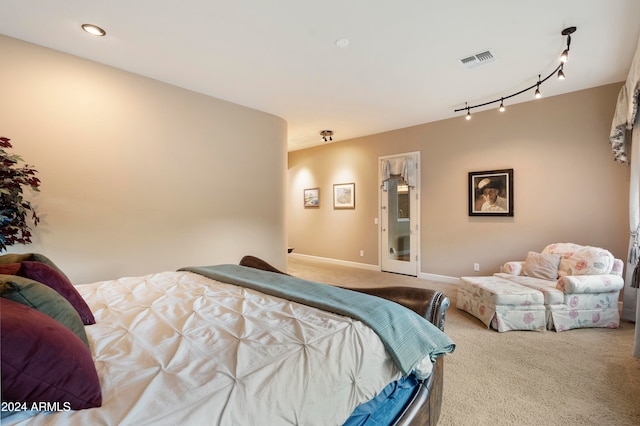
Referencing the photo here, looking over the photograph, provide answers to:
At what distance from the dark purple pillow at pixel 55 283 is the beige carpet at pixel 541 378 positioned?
2065 mm

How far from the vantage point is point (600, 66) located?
317 cm

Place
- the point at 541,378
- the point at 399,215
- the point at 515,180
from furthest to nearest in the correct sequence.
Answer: the point at 399,215
the point at 515,180
the point at 541,378

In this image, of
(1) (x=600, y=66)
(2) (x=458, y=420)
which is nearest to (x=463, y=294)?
(2) (x=458, y=420)

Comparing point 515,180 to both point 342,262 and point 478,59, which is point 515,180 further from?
point 342,262

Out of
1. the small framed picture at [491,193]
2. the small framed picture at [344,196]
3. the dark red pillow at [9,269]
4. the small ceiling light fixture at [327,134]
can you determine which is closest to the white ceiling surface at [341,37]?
the small framed picture at [491,193]

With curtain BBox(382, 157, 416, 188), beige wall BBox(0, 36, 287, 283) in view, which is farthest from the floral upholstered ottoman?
beige wall BBox(0, 36, 287, 283)

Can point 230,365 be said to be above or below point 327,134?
below

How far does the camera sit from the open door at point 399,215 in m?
5.37

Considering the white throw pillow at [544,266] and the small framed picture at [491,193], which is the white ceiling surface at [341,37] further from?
the white throw pillow at [544,266]

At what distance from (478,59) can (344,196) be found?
3.85m

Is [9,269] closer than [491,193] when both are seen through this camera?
Yes

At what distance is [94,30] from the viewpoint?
251 centimetres

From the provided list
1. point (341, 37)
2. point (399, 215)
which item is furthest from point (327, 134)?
point (341, 37)

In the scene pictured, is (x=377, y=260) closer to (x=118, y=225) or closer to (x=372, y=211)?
(x=372, y=211)
